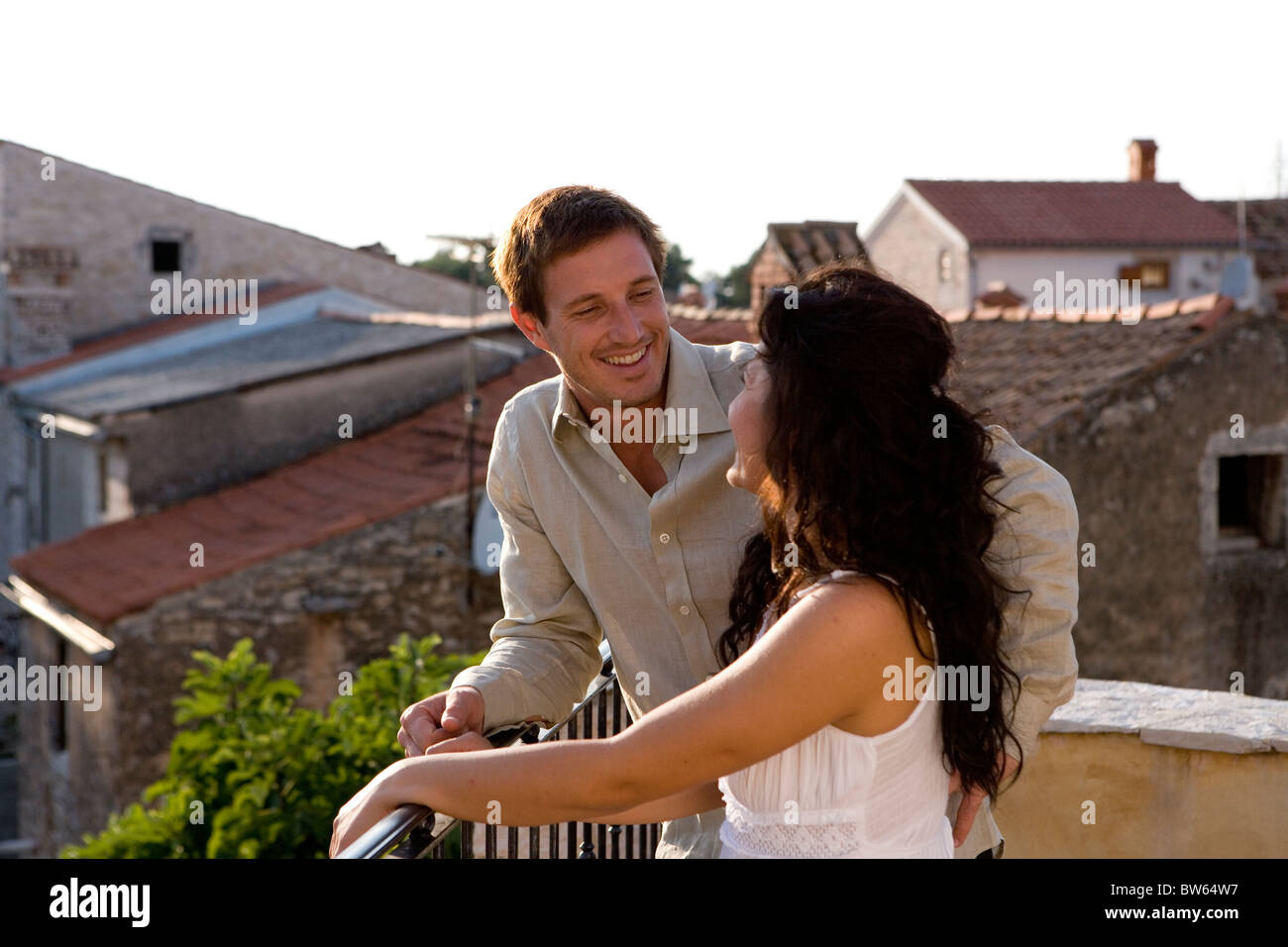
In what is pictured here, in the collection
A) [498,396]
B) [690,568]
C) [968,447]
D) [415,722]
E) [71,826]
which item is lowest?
[71,826]

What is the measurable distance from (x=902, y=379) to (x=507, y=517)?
1.25m

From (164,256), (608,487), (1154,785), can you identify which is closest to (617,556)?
(608,487)

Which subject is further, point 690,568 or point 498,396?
point 498,396

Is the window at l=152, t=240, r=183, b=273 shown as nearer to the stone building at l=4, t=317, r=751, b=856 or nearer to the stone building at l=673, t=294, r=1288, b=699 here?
the stone building at l=4, t=317, r=751, b=856

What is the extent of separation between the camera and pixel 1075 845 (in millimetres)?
3924

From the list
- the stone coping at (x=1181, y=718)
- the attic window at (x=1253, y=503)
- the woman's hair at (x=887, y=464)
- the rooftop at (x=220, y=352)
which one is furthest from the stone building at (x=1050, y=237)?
the woman's hair at (x=887, y=464)

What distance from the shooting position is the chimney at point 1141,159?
125 feet

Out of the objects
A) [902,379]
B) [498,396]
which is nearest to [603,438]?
[902,379]

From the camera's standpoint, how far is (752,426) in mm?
2295

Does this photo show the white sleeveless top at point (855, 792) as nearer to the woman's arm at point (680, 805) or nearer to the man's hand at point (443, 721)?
the woman's arm at point (680, 805)

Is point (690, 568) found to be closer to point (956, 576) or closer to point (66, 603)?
point (956, 576)

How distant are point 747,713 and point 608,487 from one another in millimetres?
1139

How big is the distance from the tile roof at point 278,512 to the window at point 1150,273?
2480cm

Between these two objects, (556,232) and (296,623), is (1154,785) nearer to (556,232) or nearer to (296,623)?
(556,232)
